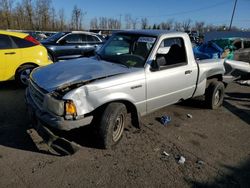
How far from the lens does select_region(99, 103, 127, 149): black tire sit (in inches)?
142

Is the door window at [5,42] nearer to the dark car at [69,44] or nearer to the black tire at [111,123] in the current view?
the dark car at [69,44]

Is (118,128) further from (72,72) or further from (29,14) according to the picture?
(29,14)

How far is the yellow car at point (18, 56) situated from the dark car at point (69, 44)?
3000 millimetres

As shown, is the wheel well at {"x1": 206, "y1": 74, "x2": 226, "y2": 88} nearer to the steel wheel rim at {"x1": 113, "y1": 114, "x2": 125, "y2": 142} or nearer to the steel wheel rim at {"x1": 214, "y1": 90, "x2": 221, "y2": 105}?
the steel wheel rim at {"x1": 214, "y1": 90, "x2": 221, "y2": 105}

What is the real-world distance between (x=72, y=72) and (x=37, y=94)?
0.64 meters

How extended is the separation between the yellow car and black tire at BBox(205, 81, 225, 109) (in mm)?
4845

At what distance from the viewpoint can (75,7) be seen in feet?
209

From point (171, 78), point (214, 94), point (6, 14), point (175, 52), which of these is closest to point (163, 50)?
point (175, 52)

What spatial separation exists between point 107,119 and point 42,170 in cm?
114

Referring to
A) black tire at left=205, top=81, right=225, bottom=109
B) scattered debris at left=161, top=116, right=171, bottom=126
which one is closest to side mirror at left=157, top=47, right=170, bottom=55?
scattered debris at left=161, top=116, right=171, bottom=126

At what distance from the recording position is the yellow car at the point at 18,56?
6.74m

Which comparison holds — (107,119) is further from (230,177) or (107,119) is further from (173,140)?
(230,177)

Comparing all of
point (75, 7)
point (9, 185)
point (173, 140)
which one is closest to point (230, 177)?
point (173, 140)

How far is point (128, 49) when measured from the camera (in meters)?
4.90
